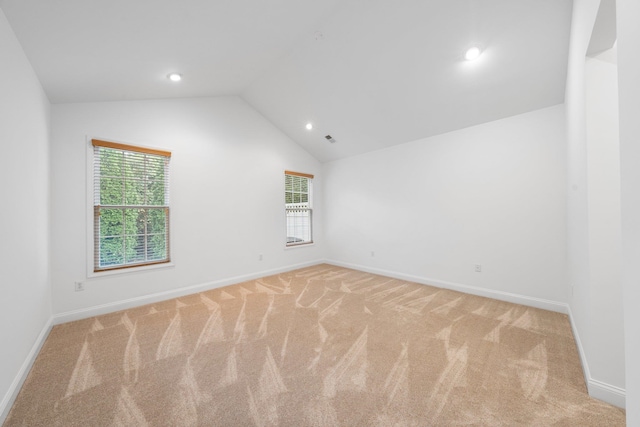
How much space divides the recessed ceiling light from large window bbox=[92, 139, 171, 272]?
398 cm

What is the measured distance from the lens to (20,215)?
1868 mm

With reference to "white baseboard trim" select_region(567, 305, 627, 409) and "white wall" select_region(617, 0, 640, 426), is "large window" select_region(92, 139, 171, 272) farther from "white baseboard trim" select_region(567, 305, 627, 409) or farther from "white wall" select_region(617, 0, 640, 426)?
"white baseboard trim" select_region(567, 305, 627, 409)

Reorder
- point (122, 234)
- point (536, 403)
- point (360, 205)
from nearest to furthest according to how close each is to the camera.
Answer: point (536, 403)
point (122, 234)
point (360, 205)

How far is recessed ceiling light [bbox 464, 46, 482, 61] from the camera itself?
2.58 m

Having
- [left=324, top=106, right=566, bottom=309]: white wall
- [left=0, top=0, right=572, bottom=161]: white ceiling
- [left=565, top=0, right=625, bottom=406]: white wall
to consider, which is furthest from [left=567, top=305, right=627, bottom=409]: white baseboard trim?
[left=0, top=0, right=572, bottom=161]: white ceiling

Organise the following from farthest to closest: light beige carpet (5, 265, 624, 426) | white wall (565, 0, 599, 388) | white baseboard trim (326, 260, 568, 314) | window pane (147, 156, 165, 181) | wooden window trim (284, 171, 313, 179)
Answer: wooden window trim (284, 171, 313, 179) < window pane (147, 156, 165, 181) < white baseboard trim (326, 260, 568, 314) < white wall (565, 0, 599, 388) < light beige carpet (5, 265, 624, 426)

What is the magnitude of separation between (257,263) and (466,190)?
369 centimetres

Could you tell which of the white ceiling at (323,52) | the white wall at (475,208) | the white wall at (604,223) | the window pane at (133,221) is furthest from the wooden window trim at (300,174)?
the white wall at (604,223)

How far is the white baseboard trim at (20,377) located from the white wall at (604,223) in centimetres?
A: 373

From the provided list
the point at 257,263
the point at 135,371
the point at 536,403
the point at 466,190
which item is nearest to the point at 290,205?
the point at 257,263

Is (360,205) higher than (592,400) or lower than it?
higher

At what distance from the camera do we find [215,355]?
2133 millimetres

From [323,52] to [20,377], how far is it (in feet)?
13.4

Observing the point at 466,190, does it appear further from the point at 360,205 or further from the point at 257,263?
the point at 257,263
